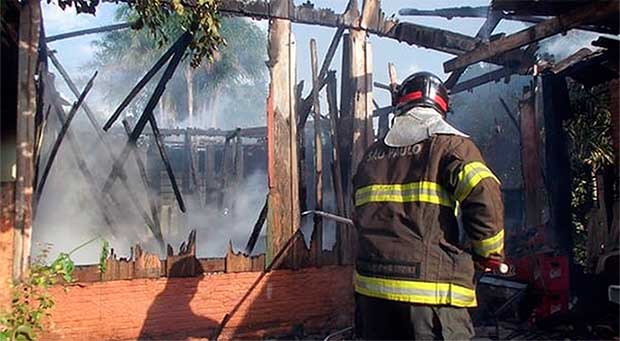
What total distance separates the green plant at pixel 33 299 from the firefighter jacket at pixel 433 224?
3.23 metres

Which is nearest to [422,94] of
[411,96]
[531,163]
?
[411,96]

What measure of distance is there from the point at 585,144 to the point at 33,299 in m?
7.38

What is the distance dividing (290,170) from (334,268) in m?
1.27

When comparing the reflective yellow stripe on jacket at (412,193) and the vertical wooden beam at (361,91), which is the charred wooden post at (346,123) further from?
the reflective yellow stripe on jacket at (412,193)

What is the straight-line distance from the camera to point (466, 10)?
25.8 feet

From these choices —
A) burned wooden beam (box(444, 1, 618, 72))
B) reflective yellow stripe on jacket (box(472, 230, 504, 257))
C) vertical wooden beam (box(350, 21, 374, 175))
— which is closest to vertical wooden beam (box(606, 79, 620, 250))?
burned wooden beam (box(444, 1, 618, 72))

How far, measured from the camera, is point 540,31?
5.40 meters

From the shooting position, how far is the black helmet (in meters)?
3.11

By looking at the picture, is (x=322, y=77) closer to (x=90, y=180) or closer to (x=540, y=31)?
(x=540, y=31)

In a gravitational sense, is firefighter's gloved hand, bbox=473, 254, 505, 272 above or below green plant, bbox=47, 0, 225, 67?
below

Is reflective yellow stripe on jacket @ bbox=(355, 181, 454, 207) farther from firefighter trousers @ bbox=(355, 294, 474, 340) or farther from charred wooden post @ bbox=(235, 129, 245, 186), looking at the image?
charred wooden post @ bbox=(235, 129, 245, 186)

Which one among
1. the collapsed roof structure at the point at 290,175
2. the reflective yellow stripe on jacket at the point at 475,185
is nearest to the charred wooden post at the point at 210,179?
the collapsed roof structure at the point at 290,175

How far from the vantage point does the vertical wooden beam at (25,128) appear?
5.07m

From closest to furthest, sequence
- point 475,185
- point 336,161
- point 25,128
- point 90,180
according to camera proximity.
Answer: point 475,185 < point 25,128 < point 336,161 < point 90,180
